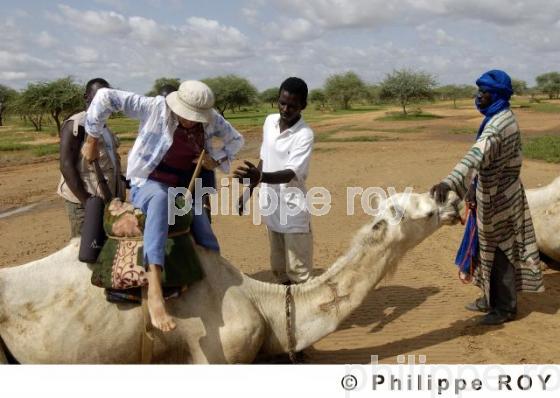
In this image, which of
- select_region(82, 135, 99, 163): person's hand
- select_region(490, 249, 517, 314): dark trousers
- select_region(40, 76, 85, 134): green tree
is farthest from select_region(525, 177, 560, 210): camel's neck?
select_region(40, 76, 85, 134): green tree

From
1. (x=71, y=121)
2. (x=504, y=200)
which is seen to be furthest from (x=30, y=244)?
(x=504, y=200)

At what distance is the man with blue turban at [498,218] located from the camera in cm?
500

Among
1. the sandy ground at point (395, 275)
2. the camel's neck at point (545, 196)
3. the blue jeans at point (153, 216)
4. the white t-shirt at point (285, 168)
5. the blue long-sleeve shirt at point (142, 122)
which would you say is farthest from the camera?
the camel's neck at point (545, 196)

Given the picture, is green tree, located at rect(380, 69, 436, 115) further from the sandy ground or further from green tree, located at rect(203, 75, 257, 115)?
the sandy ground

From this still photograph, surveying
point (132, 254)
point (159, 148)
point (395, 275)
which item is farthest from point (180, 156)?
point (395, 275)

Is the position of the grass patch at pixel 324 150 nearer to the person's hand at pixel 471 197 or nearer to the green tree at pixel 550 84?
the person's hand at pixel 471 197

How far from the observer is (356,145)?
24.9m

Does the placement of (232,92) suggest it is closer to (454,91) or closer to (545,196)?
(454,91)

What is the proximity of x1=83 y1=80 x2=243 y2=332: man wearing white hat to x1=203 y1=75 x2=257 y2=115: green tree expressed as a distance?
209 feet

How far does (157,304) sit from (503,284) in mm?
3505

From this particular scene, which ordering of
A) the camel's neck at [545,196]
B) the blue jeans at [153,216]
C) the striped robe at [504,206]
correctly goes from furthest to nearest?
the camel's neck at [545,196] → the striped robe at [504,206] → the blue jeans at [153,216]

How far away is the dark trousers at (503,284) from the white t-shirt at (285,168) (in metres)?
1.98

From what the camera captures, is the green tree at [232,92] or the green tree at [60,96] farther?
the green tree at [232,92]

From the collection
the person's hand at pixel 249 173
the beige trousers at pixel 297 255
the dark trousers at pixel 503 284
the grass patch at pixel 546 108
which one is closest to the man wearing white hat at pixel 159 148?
the person's hand at pixel 249 173
